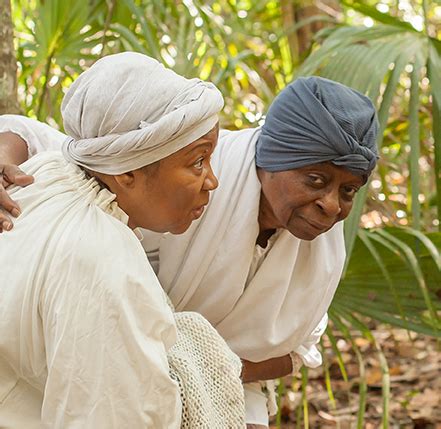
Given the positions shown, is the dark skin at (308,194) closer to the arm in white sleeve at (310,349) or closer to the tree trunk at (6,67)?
the arm in white sleeve at (310,349)

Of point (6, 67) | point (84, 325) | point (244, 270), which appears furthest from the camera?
point (6, 67)

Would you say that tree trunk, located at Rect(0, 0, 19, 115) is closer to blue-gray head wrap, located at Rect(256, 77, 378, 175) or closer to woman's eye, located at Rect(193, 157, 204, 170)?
blue-gray head wrap, located at Rect(256, 77, 378, 175)

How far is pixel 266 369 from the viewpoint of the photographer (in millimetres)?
2904

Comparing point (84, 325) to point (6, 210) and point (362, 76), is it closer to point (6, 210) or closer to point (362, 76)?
point (6, 210)

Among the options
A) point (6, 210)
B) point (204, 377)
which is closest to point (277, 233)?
point (204, 377)

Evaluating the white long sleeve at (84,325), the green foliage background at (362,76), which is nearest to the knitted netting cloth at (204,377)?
the white long sleeve at (84,325)

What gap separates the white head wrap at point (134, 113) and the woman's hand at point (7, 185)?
141 millimetres

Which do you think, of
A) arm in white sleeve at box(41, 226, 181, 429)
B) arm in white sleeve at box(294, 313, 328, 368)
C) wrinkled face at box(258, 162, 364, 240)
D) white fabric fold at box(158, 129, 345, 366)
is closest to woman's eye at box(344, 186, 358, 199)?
wrinkled face at box(258, 162, 364, 240)

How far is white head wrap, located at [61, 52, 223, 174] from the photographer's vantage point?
2014 mm

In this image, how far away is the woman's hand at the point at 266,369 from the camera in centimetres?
287

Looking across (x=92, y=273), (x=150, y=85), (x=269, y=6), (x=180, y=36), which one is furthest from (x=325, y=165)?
(x=269, y=6)

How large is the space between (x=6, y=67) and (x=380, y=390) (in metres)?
2.72

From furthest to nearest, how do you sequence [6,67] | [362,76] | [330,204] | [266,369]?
1. [362,76]
2. [6,67]
3. [266,369]
4. [330,204]

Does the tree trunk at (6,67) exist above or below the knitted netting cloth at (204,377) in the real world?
above
